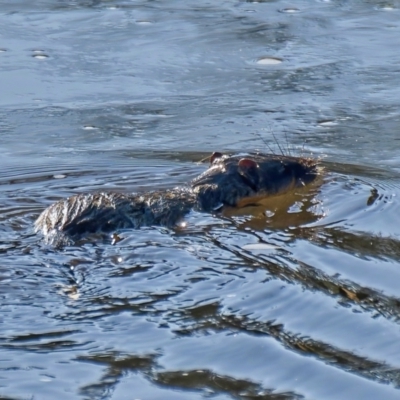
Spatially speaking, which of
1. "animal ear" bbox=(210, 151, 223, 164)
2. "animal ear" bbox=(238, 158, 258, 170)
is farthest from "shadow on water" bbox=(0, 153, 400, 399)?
"animal ear" bbox=(210, 151, 223, 164)

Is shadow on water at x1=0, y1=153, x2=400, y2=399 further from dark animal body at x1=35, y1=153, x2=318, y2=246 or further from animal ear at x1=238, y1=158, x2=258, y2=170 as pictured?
animal ear at x1=238, y1=158, x2=258, y2=170

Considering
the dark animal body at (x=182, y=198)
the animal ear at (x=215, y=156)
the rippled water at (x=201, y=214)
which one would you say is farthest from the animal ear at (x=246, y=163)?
the rippled water at (x=201, y=214)

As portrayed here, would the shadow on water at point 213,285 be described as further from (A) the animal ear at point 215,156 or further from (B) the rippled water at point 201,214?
(A) the animal ear at point 215,156

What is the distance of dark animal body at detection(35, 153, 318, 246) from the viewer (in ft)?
19.4

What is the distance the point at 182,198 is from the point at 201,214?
6.2 inches

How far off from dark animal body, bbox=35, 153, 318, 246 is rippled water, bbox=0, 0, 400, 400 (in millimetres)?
127

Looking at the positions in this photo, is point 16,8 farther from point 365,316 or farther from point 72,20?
point 365,316

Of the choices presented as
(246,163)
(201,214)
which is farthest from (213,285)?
(246,163)

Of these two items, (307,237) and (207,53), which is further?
(207,53)

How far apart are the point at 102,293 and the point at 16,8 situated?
272 inches

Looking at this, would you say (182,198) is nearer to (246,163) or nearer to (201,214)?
(201,214)

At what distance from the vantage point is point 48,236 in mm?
5746

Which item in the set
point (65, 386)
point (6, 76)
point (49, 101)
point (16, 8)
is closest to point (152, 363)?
point (65, 386)

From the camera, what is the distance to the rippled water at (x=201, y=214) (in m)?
3.98
